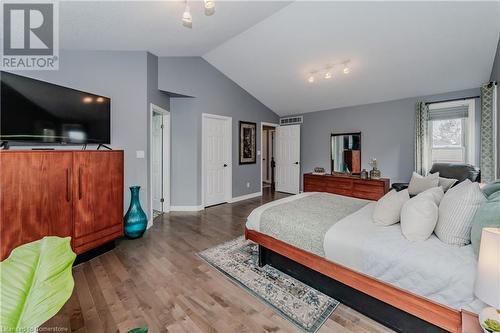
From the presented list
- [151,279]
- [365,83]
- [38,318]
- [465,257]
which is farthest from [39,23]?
[365,83]

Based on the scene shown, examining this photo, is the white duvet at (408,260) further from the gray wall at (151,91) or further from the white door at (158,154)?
the white door at (158,154)

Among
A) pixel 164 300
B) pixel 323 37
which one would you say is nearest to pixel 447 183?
pixel 323 37

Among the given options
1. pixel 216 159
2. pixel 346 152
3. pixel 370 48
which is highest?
pixel 370 48

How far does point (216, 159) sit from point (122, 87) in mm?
2304

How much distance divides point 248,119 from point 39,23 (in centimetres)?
397

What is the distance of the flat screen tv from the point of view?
78.1 inches

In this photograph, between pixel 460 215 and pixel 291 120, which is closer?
pixel 460 215

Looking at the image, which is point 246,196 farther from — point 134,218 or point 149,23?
point 149,23

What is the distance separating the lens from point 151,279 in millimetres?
2107

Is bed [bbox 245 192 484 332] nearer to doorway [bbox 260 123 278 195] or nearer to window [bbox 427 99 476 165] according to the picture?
window [bbox 427 99 476 165]

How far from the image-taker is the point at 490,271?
851mm

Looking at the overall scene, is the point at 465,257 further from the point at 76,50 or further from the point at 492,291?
the point at 76,50

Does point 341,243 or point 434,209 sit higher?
point 434,209

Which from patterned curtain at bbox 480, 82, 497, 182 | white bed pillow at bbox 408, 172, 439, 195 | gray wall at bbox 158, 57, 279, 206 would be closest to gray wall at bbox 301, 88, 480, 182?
patterned curtain at bbox 480, 82, 497, 182
